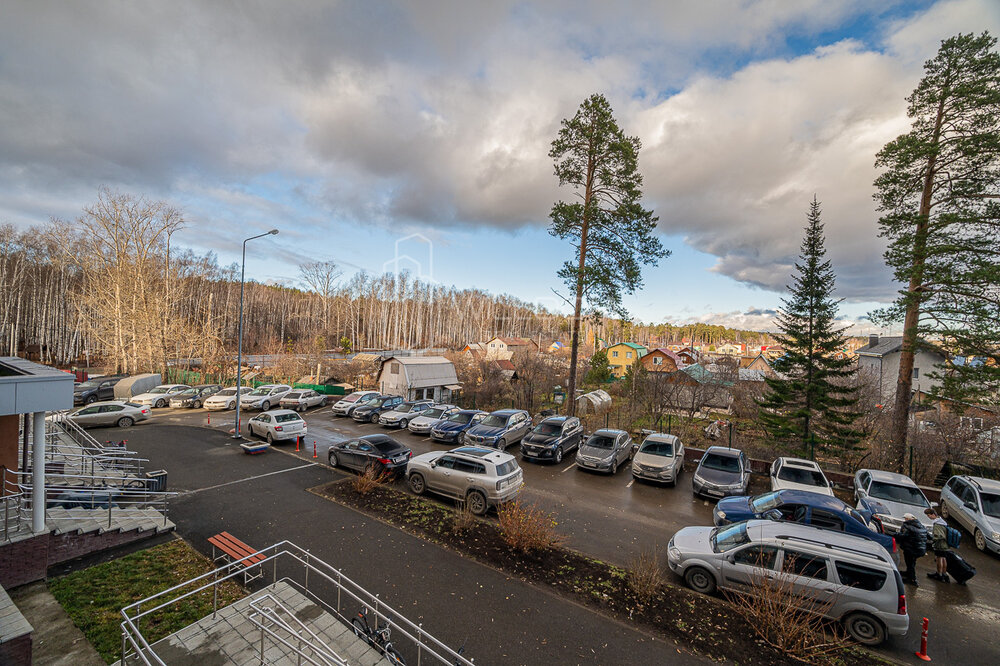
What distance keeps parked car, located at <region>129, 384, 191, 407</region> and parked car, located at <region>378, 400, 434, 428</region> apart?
15.3m

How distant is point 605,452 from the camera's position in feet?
49.0

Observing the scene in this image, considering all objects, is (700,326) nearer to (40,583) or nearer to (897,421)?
(897,421)

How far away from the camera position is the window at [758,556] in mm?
6789

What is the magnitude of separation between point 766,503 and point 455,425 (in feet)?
42.3

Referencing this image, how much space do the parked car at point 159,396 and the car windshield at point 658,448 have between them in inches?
1154

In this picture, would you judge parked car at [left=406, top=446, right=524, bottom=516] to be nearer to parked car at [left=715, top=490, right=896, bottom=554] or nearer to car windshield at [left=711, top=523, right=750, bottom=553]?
car windshield at [left=711, top=523, right=750, bottom=553]

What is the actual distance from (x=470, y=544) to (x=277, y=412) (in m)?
13.6

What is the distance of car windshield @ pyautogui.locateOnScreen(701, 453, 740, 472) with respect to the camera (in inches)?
512

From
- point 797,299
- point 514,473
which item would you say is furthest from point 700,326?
point 514,473

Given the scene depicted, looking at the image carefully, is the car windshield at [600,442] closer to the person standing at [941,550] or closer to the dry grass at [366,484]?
the dry grass at [366,484]

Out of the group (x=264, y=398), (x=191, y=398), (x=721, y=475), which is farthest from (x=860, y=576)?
(x=191, y=398)

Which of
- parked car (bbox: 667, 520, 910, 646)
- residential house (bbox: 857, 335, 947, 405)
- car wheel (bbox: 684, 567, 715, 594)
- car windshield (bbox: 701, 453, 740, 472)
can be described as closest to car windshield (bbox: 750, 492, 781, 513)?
parked car (bbox: 667, 520, 910, 646)

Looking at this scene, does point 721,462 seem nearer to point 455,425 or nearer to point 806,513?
point 806,513

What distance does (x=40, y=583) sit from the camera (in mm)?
6953
